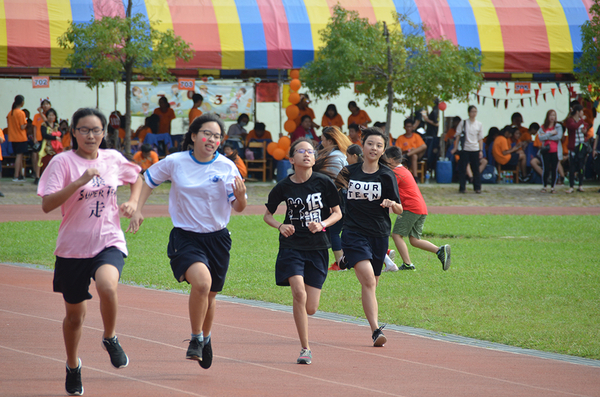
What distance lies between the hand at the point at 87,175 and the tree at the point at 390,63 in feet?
50.0

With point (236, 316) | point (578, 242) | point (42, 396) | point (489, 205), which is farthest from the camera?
point (489, 205)

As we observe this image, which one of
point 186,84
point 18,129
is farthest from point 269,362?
point 18,129

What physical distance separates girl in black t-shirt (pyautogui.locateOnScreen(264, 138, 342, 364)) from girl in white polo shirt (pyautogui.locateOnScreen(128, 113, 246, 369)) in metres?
0.60

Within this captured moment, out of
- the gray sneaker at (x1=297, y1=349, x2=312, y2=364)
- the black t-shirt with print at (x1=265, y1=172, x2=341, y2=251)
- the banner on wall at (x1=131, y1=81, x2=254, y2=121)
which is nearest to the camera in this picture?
the gray sneaker at (x1=297, y1=349, x2=312, y2=364)

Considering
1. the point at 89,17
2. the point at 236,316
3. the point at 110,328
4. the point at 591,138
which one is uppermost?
the point at 89,17

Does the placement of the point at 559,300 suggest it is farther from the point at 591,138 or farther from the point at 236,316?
the point at 591,138

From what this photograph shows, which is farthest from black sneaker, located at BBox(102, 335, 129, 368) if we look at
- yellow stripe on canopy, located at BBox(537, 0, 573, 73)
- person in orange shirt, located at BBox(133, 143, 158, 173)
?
yellow stripe on canopy, located at BBox(537, 0, 573, 73)

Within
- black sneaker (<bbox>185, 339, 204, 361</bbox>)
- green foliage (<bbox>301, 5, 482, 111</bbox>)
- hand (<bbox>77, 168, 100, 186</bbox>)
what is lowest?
black sneaker (<bbox>185, 339, 204, 361</bbox>)

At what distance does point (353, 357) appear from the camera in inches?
228

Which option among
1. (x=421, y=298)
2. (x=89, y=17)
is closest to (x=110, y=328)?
(x=421, y=298)

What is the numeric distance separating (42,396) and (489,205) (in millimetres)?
14862

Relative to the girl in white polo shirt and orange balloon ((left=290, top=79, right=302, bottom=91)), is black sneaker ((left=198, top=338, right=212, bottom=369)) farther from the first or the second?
orange balloon ((left=290, top=79, right=302, bottom=91))

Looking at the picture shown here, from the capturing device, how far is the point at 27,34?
19.9 m

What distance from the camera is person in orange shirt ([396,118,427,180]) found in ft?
69.6
